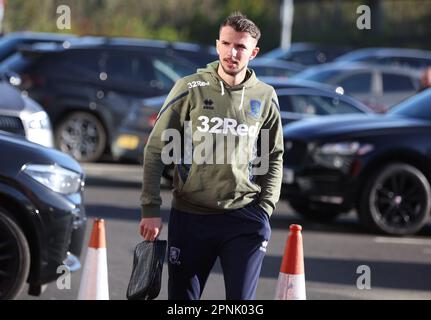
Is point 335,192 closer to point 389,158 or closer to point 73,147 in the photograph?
point 389,158

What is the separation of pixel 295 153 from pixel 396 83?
29.0 ft

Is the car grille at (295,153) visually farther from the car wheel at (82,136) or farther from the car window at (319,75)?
the car window at (319,75)

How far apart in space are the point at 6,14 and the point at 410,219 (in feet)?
96.5

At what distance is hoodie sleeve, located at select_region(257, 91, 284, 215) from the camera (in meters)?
5.36

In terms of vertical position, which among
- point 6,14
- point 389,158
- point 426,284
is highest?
point 6,14

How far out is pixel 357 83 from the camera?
19953 millimetres

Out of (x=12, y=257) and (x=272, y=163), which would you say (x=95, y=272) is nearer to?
(x=12, y=257)

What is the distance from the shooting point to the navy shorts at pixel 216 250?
520cm

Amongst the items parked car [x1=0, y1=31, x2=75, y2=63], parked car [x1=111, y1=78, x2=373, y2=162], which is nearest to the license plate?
parked car [x1=111, y1=78, x2=373, y2=162]

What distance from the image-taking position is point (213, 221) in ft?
17.1

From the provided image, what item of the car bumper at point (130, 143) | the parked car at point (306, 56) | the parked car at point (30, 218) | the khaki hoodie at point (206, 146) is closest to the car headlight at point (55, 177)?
the parked car at point (30, 218)

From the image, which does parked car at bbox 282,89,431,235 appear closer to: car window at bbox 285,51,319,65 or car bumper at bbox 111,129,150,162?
car bumper at bbox 111,129,150,162

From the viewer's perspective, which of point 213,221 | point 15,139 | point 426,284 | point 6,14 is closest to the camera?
point 213,221
